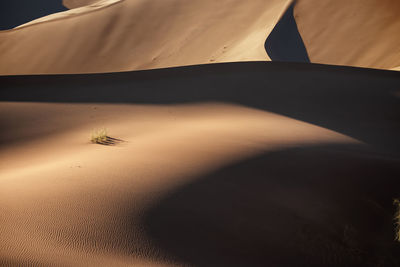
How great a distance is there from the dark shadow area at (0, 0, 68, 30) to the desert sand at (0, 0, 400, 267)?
6644cm

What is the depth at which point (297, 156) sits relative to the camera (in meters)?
6.29

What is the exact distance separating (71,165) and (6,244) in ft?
7.97

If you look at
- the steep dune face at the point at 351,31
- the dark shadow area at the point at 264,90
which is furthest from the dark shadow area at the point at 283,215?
the steep dune face at the point at 351,31

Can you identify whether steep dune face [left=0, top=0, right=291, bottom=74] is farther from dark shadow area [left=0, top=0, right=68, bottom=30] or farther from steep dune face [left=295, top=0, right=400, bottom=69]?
dark shadow area [left=0, top=0, right=68, bottom=30]

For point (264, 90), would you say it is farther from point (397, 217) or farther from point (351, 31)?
point (351, 31)

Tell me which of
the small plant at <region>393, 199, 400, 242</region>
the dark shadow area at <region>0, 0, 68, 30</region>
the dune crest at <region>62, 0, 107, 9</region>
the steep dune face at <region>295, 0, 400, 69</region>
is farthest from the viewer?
the dark shadow area at <region>0, 0, 68, 30</region>

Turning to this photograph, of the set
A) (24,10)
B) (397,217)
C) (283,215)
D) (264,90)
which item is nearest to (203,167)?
(283,215)

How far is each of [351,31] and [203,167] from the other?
75.8ft

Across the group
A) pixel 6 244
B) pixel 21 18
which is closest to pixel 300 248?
pixel 6 244

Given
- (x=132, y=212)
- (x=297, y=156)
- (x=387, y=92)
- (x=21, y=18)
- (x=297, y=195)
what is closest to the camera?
(x=132, y=212)

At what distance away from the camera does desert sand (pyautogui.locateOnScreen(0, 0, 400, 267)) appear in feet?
12.2

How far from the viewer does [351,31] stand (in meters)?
24.9

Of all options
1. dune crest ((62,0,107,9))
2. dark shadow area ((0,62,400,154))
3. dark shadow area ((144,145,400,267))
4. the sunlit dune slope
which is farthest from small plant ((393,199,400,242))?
dune crest ((62,0,107,9))

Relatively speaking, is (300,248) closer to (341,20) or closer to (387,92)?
(387,92)
